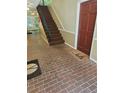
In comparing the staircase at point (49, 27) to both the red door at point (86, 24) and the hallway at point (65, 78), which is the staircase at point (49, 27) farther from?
the hallway at point (65, 78)

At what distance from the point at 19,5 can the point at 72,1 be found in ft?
14.8

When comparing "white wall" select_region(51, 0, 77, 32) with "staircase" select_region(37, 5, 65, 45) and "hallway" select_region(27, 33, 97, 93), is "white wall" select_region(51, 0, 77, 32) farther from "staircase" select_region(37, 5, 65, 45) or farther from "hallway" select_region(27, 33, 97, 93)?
"hallway" select_region(27, 33, 97, 93)

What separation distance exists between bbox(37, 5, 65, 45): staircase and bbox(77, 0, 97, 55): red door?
1583mm

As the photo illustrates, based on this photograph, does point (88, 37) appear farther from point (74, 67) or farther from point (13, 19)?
point (13, 19)

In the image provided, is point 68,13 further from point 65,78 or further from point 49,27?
point 65,78

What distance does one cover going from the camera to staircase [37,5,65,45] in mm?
6086

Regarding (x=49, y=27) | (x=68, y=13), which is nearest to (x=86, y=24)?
(x=68, y=13)

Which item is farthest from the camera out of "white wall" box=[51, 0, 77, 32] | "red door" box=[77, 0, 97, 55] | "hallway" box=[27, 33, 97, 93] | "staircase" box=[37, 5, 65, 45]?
"staircase" box=[37, 5, 65, 45]

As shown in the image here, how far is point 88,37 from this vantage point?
4.36m

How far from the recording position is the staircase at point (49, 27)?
20.0 ft

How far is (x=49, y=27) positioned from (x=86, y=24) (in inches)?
114

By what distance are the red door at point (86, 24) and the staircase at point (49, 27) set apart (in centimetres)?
158

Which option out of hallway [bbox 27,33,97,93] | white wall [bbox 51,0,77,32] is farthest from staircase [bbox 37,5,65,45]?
hallway [bbox 27,33,97,93]
